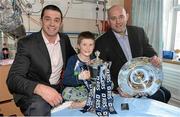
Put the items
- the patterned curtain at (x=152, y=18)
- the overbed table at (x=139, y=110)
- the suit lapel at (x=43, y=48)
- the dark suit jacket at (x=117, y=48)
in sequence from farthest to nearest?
the patterned curtain at (x=152, y=18) → the dark suit jacket at (x=117, y=48) → the suit lapel at (x=43, y=48) → the overbed table at (x=139, y=110)

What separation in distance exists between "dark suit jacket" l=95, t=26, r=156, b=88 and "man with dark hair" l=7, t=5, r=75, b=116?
1.34 ft

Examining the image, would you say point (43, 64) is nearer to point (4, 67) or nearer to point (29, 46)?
point (29, 46)

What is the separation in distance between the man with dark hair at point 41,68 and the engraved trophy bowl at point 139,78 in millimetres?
531

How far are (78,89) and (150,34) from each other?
1842 mm

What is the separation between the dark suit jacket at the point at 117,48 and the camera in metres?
2.35

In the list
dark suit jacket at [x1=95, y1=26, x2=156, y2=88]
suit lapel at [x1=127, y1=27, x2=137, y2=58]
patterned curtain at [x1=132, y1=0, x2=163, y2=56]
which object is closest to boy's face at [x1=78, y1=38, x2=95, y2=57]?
dark suit jacket at [x1=95, y1=26, x2=156, y2=88]

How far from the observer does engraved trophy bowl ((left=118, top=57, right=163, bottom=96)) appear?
1902 millimetres

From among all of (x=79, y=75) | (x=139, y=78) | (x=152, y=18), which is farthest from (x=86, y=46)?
(x=152, y=18)

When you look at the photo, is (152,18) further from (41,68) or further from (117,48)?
(41,68)

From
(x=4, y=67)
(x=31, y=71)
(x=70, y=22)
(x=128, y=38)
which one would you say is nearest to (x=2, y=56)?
(x=4, y=67)

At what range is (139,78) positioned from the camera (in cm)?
192

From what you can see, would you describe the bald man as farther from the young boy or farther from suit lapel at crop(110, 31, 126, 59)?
the young boy

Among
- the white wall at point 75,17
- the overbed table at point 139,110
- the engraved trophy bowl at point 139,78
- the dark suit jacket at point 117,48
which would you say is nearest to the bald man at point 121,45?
the dark suit jacket at point 117,48

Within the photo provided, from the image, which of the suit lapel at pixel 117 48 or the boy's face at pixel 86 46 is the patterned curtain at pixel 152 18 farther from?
the boy's face at pixel 86 46
